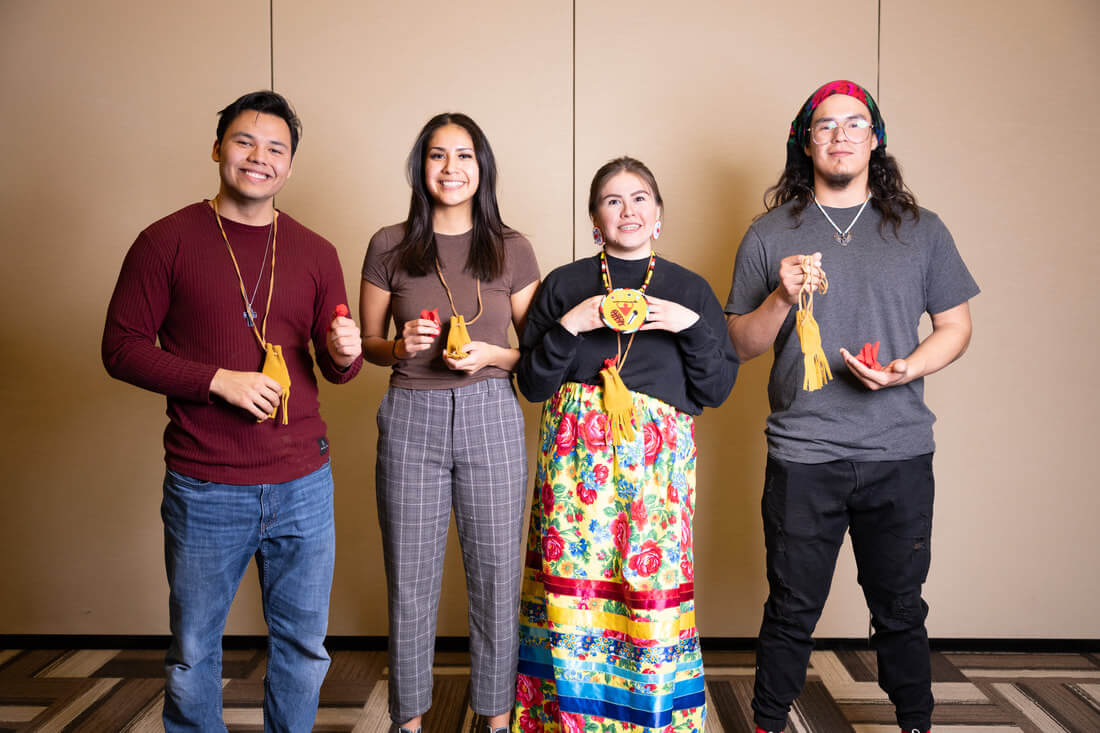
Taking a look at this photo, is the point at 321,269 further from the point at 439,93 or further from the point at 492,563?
the point at 439,93

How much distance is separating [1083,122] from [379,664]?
123 inches

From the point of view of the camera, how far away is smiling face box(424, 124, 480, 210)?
1873 mm

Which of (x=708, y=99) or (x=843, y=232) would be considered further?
(x=708, y=99)

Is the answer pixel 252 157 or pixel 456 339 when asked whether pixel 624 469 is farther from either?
pixel 252 157

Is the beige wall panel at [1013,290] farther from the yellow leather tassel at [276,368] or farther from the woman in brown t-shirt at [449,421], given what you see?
the yellow leather tassel at [276,368]

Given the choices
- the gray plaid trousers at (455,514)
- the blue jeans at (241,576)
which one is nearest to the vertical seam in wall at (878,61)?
the gray plaid trousers at (455,514)

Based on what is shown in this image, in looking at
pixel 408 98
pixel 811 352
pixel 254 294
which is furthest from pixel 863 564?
pixel 408 98

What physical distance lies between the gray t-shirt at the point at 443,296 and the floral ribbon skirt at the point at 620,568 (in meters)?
0.26

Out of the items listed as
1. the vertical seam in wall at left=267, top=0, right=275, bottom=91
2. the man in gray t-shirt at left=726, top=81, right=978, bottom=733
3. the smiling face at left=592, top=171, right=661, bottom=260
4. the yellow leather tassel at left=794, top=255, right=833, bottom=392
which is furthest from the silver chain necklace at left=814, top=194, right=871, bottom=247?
the vertical seam in wall at left=267, top=0, right=275, bottom=91

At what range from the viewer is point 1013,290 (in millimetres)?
2688

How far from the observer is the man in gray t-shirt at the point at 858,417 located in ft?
6.19

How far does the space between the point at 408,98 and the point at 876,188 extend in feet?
5.27

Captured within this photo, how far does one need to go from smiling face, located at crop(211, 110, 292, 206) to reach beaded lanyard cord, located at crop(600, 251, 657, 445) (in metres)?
0.79

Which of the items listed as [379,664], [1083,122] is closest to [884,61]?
[1083,122]
